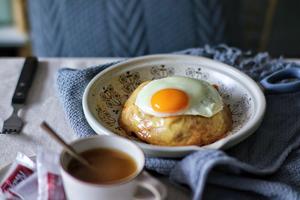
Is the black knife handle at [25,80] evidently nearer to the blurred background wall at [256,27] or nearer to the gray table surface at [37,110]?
the gray table surface at [37,110]

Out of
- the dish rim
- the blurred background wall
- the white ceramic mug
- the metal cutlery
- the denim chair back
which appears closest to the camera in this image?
the white ceramic mug

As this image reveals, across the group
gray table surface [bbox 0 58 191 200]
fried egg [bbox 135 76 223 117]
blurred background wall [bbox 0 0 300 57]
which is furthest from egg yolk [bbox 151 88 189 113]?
blurred background wall [bbox 0 0 300 57]

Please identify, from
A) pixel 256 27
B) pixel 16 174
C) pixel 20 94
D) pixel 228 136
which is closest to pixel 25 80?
pixel 20 94

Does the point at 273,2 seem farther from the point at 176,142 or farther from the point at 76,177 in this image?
the point at 76,177

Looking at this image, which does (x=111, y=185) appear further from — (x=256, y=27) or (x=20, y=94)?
(x=256, y=27)

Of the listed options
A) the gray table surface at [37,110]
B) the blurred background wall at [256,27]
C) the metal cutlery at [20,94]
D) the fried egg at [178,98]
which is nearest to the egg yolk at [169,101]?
the fried egg at [178,98]

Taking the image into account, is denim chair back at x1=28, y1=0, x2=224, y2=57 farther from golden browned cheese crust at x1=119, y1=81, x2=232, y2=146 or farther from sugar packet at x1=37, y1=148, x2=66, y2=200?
sugar packet at x1=37, y1=148, x2=66, y2=200

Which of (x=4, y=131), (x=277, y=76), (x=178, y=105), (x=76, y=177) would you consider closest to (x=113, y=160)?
(x=76, y=177)
